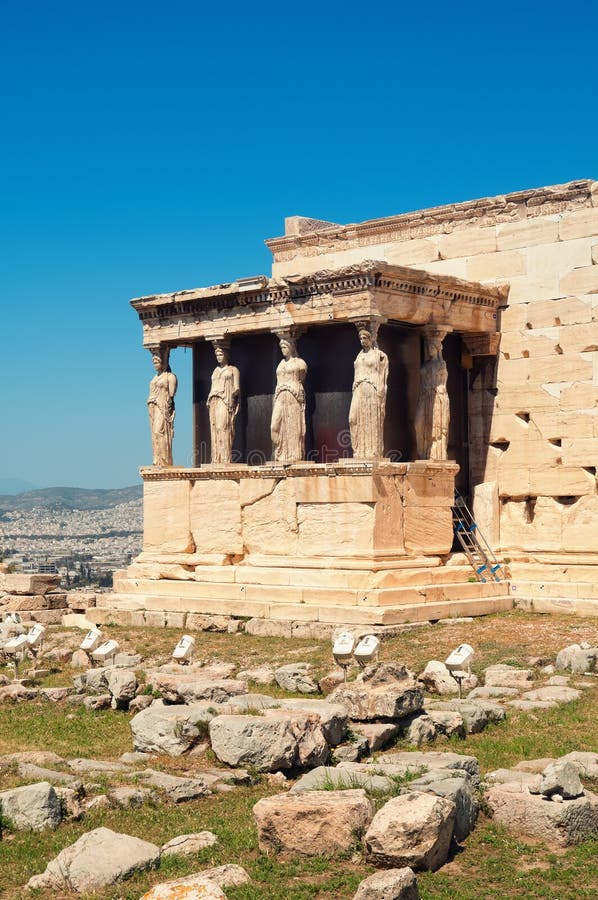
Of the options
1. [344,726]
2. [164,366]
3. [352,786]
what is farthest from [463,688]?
[164,366]

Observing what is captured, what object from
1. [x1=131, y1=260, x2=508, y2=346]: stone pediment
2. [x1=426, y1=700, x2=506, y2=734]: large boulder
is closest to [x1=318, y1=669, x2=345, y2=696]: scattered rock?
[x1=426, y1=700, x2=506, y2=734]: large boulder

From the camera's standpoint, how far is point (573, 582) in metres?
20.4

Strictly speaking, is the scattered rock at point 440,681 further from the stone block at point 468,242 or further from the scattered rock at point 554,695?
the stone block at point 468,242

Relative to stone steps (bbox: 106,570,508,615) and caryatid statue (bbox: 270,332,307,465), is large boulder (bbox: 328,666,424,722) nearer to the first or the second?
stone steps (bbox: 106,570,508,615)

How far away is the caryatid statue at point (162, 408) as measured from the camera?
75.4 feet

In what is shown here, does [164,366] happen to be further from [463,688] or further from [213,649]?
[463,688]

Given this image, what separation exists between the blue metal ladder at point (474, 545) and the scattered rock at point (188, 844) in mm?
12009

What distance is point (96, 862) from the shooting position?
8.45 meters

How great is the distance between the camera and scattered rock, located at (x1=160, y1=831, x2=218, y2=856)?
8.85m

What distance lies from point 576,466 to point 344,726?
33.5 feet

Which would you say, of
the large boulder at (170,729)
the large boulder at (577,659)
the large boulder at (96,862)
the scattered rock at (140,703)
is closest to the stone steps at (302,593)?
the large boulder at (577,659)

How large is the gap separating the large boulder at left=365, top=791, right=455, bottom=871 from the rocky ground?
0.4 inches

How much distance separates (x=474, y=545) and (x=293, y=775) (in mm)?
10941

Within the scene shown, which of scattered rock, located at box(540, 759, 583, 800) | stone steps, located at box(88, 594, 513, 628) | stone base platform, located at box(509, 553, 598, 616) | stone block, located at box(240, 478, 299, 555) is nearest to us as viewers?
scattered rock, located at box(540, 759, 583, 800)
